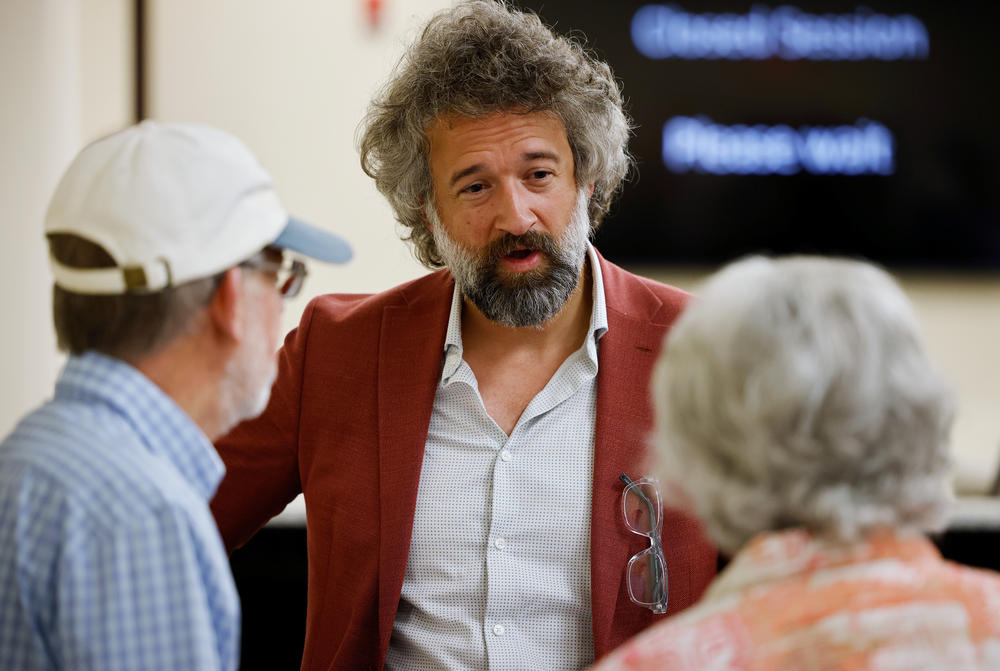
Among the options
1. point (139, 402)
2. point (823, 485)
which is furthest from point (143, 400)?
point (823, 485)

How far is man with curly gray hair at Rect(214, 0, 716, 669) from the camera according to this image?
5.83 ft

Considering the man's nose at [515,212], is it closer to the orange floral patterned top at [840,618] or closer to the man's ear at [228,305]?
the man's ear at [228,305]

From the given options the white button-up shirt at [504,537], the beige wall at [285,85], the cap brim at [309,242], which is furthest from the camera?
the beige wall at [285,85]

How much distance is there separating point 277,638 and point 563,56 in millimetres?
1464

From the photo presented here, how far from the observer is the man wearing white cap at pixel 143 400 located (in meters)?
1.04

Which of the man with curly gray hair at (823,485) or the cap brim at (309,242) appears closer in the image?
the man with curly gray hair at (823,485)

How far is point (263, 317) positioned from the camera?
1.29 m

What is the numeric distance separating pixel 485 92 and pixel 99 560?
3.96 ft

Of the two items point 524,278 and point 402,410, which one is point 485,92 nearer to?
point 524,278

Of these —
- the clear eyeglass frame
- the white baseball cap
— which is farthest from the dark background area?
the white baseball cap

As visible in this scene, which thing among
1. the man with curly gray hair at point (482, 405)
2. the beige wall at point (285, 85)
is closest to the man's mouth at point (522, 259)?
the man with curly gray hair at point (482, 405)

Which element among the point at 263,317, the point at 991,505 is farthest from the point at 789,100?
the point at 263,317

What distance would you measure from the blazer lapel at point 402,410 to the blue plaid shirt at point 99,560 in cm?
69

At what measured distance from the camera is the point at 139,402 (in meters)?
1.16
